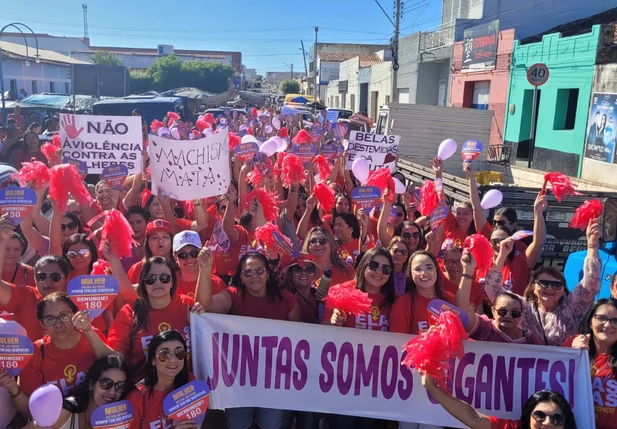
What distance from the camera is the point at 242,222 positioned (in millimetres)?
4902

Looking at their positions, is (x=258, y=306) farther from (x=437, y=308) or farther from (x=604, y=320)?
(x=604, y=320)

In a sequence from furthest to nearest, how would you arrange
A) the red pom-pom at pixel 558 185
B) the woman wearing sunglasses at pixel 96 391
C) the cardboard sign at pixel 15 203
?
the red pom-pom at pixel 558 185 → the cardboard sign at pixel 15 203 → the woman wearing sunglasses at pixel 96 391

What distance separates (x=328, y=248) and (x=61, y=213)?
2.15m

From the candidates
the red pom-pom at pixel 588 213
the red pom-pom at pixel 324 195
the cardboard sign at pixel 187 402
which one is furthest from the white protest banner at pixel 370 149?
the cardboard sign at pixel 187 402

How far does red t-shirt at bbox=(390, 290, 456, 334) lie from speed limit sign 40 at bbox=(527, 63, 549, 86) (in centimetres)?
1386

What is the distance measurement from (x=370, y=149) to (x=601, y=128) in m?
9.72

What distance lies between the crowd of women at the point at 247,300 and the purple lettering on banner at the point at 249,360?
8.5 inches

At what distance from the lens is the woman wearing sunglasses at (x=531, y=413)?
2.71m

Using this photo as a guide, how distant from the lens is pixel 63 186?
4152 mm

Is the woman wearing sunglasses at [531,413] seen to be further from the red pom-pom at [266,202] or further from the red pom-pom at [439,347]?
the red pom-pom at [266,202]

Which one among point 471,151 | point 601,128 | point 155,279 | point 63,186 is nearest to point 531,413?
point 155,279

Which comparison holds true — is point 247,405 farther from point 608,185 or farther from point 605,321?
point 608,185

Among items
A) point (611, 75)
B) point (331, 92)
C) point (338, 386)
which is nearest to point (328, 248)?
point (338, 386)

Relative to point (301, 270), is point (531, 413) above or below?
below
